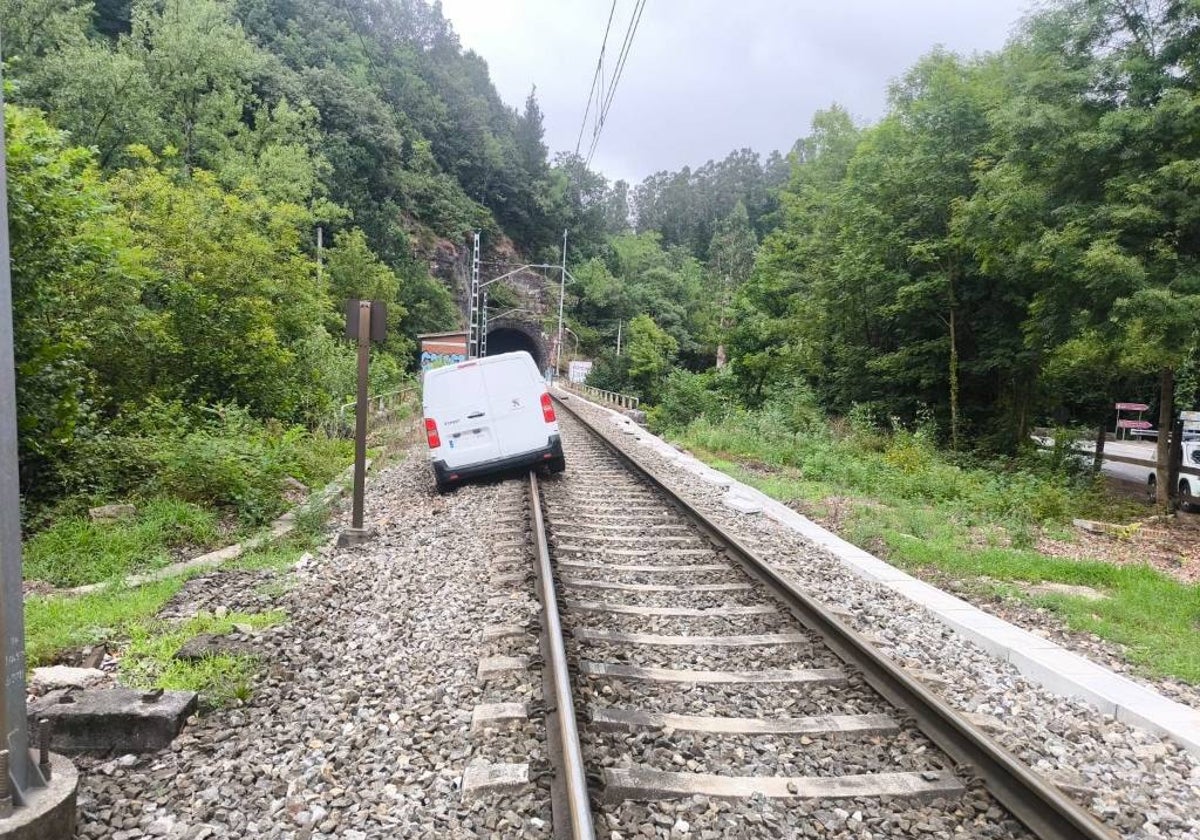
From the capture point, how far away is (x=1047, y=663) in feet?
17.3

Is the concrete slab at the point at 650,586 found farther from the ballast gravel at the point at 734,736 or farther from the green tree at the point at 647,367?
the green tree at the point at 647,367

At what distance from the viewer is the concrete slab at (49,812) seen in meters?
2.87

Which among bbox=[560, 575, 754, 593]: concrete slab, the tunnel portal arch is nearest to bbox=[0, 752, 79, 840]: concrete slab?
bbox=[560, 575, 754, 593]: concrete slab

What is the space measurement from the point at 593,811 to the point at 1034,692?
3.31 metres

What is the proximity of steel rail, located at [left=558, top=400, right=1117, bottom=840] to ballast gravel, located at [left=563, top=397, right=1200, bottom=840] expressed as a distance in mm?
323

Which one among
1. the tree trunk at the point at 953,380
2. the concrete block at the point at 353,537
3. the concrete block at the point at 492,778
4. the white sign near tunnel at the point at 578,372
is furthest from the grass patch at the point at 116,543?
the white sign near tunnel at the point at 578,372

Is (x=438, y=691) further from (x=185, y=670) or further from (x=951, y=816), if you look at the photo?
(x=951, y=816)

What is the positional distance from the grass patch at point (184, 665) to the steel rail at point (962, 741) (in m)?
3.76

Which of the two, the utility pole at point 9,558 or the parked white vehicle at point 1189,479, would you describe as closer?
the utility pole at point 9,558

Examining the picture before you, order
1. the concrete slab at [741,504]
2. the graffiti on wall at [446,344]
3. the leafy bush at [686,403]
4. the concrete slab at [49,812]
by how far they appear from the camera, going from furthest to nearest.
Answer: the graffiti on wall at [446,344], the leafy bush at [686,403], the concrete slab at [741,504], the concrete slab at [49,812]

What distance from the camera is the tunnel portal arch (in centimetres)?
8338

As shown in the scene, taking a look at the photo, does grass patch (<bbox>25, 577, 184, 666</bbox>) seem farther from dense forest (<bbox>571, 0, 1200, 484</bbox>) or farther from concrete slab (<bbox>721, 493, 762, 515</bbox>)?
dense forest (<bbox>571, 0, 1200, 484</bbox>)

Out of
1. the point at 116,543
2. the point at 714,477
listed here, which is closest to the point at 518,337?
the point at 714,477

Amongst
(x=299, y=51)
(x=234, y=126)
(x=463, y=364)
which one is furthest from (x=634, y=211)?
(x=463, y=364)
